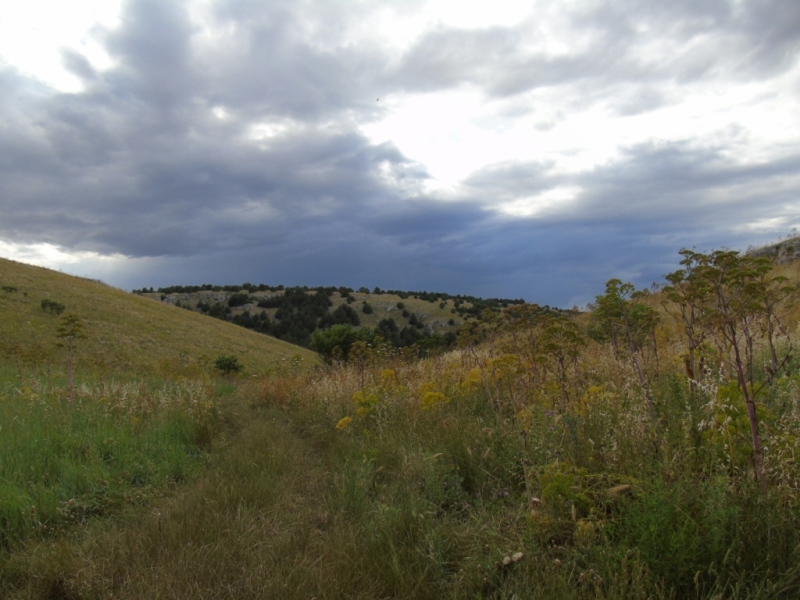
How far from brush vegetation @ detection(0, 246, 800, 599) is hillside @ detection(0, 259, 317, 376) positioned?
1168cm

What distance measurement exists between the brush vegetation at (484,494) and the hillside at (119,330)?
11680mm

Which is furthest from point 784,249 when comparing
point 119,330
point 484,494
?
point 119,330

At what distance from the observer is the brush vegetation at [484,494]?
6.93 ft

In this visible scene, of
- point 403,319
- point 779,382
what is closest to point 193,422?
point 779,382

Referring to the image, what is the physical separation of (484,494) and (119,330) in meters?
26.9

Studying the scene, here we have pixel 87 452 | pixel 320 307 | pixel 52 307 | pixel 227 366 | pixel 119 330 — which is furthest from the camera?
pixel 320 307

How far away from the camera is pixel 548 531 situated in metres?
2.41

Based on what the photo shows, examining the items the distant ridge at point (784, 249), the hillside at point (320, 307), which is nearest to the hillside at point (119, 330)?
the hillside at point (320, 307)

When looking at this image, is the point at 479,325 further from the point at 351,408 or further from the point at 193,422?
the point at 193,422

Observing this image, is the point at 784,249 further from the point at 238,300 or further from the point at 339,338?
the point at 238,300

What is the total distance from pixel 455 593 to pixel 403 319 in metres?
54.9

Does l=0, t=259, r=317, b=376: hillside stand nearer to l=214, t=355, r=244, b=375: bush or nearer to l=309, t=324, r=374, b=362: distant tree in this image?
l=214, t=355, r=244, b=375: bush

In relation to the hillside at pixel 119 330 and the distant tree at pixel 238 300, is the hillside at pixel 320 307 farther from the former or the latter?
the hillside at pixel 119 330

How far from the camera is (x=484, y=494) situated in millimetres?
3332
